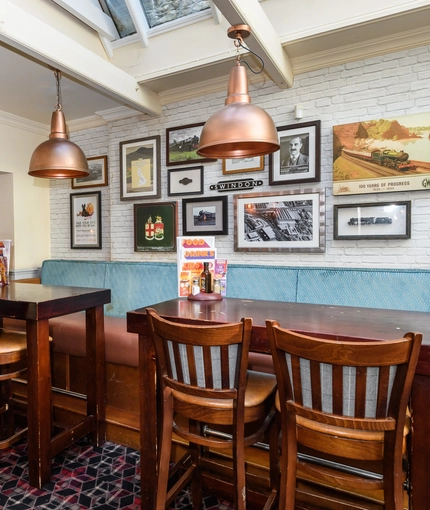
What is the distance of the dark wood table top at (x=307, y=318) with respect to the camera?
136cm

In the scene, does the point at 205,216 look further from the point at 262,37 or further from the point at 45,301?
the point at 45,301

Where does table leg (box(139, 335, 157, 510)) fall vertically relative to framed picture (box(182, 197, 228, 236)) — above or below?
below

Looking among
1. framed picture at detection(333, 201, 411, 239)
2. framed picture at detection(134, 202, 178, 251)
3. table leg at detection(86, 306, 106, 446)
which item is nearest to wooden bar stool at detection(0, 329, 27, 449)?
table leg at detection(86, 306, 106, 446)

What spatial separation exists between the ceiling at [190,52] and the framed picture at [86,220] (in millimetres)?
1145

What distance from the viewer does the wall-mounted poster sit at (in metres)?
2.81

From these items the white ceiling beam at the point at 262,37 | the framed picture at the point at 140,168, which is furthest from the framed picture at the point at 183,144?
the white ceiling beam at the point at 262,37

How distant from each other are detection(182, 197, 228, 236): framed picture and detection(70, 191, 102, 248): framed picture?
4.49 feet

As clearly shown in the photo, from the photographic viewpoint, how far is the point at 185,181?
12.6ft

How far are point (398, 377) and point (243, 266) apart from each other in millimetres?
2226

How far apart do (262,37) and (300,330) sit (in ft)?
7.16

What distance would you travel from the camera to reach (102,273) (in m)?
3.98

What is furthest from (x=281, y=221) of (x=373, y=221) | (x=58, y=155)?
(x=58, y=155)

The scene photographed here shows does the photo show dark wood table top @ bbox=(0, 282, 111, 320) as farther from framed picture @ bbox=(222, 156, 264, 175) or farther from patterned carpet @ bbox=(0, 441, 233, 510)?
framed picture @ bbox=(222, 156, 264, 175)

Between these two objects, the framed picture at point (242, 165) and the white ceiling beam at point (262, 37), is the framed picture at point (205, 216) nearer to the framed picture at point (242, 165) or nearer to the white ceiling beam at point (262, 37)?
the framed picture at point (242, 165)
